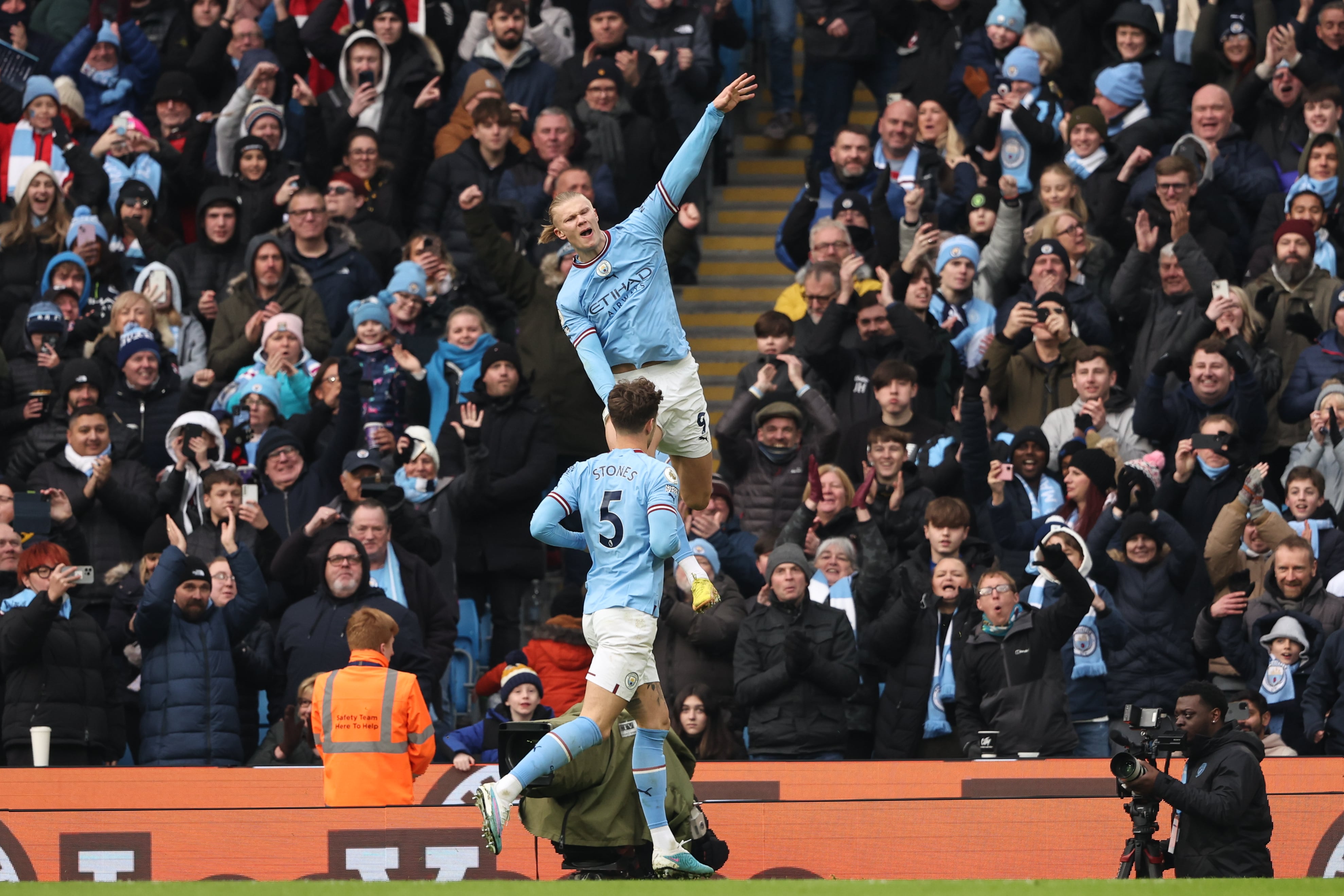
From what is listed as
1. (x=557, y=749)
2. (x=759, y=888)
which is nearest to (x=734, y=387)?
(x=557, y=749)

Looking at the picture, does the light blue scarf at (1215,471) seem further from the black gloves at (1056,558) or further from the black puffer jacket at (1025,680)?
the black gloves at (1056,558)

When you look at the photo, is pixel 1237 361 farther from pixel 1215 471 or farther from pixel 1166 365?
pixel 1215 471

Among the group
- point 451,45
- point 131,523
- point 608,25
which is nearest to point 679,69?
point 608,25

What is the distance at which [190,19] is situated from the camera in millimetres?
20250

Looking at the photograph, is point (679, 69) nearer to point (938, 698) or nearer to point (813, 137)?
point (813, 137)

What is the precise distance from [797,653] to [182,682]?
3.84m

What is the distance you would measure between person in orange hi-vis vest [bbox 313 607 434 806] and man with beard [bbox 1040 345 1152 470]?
541 centimetres

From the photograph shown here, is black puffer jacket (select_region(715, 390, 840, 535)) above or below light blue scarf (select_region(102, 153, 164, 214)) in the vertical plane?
below

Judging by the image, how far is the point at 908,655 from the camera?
12.3 meters

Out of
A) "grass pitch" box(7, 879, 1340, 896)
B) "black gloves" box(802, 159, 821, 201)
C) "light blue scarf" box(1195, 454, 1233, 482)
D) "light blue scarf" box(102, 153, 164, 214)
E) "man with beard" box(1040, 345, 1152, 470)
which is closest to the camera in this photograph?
"grass pitch" box(7, 879, 1340, 896)

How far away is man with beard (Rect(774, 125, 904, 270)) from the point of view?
16.6 meters

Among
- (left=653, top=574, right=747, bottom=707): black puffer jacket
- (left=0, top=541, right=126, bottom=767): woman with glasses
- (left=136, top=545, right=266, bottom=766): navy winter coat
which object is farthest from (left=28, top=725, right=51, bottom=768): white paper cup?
(left=653, top=574, right=747, bottom=707): black puffer jacket

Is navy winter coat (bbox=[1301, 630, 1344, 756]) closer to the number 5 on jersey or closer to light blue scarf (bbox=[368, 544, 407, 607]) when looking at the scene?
the number 5 on jersey

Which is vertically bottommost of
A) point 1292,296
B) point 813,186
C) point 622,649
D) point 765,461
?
point 622,649
